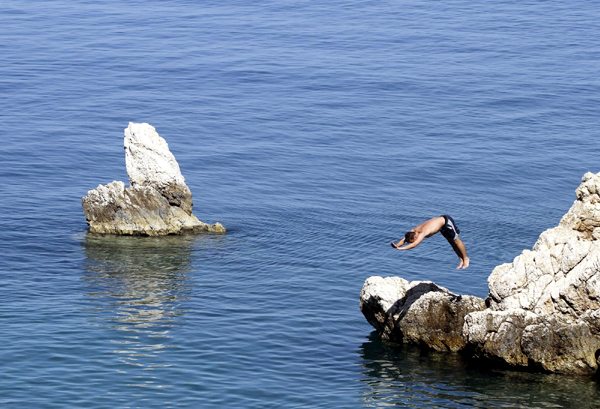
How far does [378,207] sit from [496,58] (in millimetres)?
61960

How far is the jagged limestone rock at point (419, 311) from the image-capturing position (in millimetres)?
46938

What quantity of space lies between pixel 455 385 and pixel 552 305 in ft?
19.5

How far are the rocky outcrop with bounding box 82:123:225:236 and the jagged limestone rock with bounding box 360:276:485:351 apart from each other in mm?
24237

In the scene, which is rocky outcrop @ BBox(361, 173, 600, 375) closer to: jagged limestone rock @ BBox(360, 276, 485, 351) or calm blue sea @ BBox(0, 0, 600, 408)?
jagged limestone rock @ BBox(360, 276, 485, 351)

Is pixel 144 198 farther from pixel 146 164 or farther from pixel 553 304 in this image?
pixel 553 304

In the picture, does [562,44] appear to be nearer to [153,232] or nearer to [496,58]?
[496,58]

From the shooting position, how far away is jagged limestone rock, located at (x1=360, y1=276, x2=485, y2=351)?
4694cm

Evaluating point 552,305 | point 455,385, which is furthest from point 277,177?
point 552,305

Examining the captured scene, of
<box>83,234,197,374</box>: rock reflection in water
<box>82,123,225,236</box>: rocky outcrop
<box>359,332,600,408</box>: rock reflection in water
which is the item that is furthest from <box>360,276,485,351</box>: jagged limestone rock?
<box>82,123,225,236</box>: rocky outcrop

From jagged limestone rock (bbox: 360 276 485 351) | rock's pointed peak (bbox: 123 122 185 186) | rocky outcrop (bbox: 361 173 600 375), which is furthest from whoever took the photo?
rock's pointed peak (bbox: 123 122 185 186)

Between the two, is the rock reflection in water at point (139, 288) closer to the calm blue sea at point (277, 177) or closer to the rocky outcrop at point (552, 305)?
the calm blue sea at point (277, 177)

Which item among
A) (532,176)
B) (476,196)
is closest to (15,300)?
(476,196)

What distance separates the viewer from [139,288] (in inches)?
2259

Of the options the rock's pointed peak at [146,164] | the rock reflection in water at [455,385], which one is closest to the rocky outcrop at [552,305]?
the rock reflection in water at [455,385]
